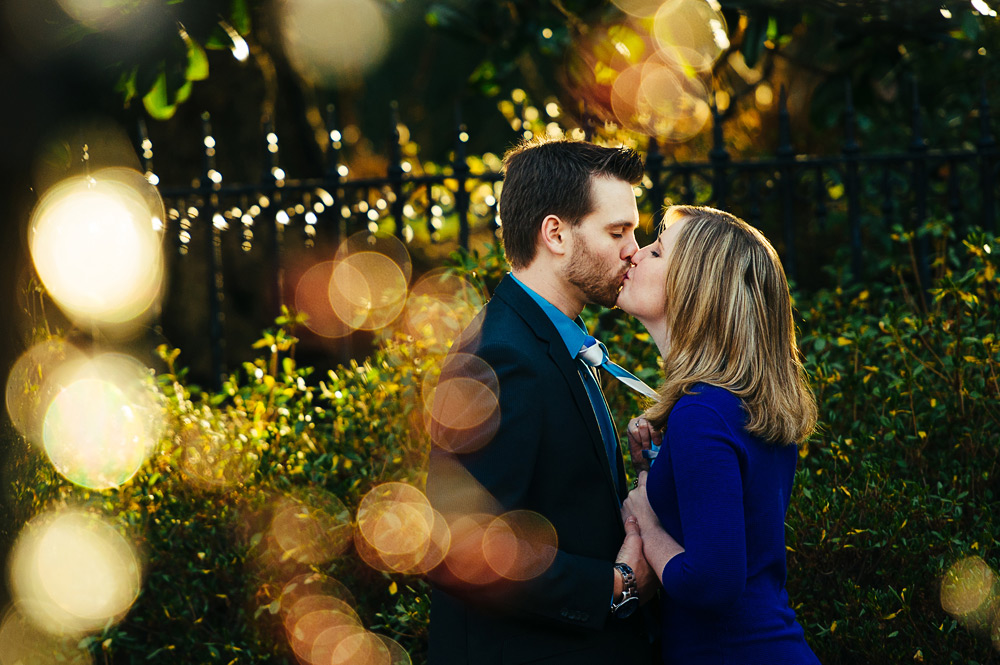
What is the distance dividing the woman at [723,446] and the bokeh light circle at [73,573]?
2177 millimetres

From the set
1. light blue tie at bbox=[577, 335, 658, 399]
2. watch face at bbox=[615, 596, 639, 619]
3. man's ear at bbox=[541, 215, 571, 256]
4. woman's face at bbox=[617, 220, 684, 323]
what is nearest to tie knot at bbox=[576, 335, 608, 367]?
light blue tie at bbox=[577, 335, 658, 399]

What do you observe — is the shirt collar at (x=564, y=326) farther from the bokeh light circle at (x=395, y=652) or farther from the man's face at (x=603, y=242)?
the bokeh light circle at (x=395, y=652)

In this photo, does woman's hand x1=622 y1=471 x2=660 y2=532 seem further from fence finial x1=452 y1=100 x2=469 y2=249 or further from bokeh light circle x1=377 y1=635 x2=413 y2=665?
fence finial x1=452 y1=100 x2=469 y2=249

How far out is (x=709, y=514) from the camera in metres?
1.92

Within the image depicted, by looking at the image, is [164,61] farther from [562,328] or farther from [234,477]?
[562,328]

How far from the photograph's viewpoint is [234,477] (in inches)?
150

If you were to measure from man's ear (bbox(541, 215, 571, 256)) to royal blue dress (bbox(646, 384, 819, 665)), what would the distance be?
0.54 meters

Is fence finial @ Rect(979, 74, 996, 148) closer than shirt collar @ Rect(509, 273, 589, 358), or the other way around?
shirt collar @ Rect(509, 273, 589, 358)

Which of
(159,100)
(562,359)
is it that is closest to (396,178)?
(159,100)

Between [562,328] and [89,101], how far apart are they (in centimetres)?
185

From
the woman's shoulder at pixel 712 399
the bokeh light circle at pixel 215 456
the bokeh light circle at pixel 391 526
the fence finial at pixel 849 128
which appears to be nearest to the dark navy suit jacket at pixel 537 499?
the woman's shoulder at pixel 712 399

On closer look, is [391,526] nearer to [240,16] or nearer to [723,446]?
[723,446]

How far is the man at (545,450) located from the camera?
2000mm

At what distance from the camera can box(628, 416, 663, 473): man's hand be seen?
2.46 meters
